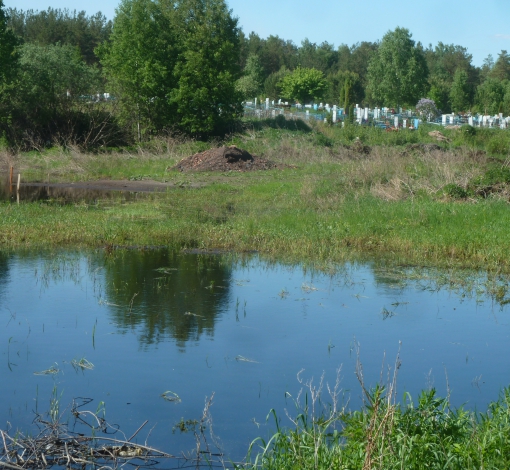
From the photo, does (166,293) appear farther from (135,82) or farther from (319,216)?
(135,82)

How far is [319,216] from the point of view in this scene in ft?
63.3

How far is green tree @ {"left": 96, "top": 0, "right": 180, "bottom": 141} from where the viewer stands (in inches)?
1735

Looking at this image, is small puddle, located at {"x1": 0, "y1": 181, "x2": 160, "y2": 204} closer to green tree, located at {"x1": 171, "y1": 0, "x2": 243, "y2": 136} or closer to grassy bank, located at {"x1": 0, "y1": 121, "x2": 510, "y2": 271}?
grassy bank, located at {"x1": 0, "y1": 121, "x2": 510, "y2": 271}

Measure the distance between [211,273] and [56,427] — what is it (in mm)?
8286

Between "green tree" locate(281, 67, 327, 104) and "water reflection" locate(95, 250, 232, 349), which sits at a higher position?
"green tree" locate(281, 67, 327, 104)

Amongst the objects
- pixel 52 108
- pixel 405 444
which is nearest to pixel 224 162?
pixel 52 108

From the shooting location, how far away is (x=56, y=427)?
251 inches

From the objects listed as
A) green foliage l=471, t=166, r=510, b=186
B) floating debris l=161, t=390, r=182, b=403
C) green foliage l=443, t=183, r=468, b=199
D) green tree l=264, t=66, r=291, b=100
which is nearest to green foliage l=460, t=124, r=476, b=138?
green foliage l=471, t=166, r=510, b=186

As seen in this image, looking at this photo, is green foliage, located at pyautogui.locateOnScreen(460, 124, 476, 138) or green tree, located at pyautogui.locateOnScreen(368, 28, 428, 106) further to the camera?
green tree, located at pyautogui.locateOnScreen(368, 28, 428, 106)

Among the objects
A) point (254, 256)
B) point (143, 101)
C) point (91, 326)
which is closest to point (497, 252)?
point (254, 256)

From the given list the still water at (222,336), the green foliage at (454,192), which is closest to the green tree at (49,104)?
the green foliage at (454,192)

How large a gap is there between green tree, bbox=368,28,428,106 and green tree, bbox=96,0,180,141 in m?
31.3

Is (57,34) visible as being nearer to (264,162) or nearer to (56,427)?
(264,162)

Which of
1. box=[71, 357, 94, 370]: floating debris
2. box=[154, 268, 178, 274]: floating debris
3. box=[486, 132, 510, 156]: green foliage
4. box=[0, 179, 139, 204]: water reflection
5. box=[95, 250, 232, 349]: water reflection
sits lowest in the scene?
box=[71, 357, 94, 370]: floating debris
